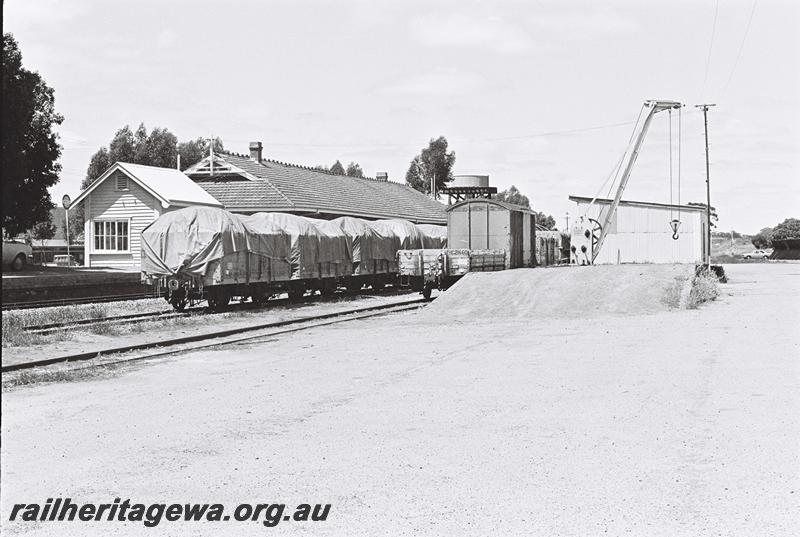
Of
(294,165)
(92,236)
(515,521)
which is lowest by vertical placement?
(515,521)

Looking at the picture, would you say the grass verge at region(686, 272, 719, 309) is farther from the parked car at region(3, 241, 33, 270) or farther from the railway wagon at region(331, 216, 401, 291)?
the parked car at region(3, 241, 33, 270)

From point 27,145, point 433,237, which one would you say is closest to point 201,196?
point 27,145

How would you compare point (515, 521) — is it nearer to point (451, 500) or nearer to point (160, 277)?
point (451, 500)

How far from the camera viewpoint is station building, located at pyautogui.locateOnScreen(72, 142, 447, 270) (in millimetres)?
39219

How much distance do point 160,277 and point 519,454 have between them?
17461mm

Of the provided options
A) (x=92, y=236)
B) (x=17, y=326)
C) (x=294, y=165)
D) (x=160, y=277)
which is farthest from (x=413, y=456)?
(x=294, y=165)

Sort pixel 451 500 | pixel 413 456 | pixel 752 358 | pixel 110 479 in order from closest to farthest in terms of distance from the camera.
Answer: pixel 451 500 → pixel 110 479 → pixel 413 456 → pixel 752 358

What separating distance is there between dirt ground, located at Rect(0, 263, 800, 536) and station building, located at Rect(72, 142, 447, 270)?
27.0m

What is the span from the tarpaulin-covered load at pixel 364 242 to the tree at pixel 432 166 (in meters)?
49.8

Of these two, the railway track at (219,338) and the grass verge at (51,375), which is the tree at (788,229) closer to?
the railway track at (219,338)

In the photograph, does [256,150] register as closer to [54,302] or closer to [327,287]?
[327,287]

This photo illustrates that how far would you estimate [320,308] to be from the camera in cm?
2547

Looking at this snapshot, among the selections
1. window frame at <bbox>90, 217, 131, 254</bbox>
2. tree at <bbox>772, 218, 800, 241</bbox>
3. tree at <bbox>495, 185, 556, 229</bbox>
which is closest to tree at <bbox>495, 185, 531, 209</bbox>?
tree at <bbox>495, 185, 556, 229</bbox>

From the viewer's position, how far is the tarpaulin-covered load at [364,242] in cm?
3152
